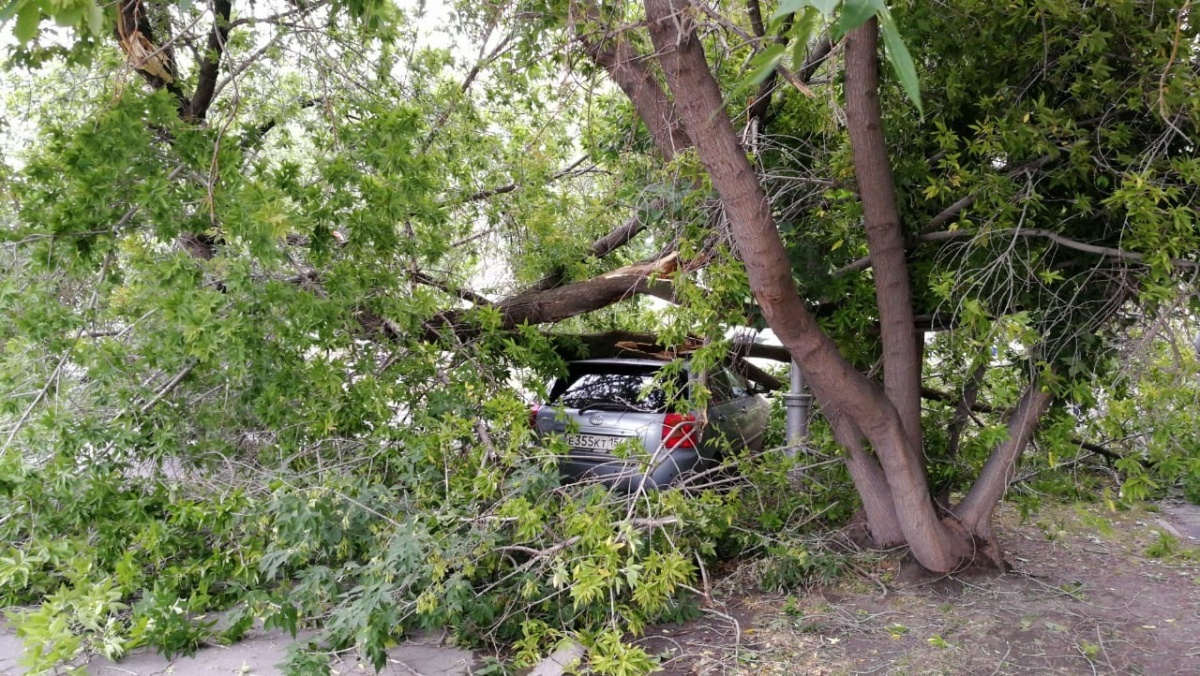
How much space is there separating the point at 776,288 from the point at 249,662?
12.2 feet

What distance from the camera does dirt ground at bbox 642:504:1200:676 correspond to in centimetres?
450

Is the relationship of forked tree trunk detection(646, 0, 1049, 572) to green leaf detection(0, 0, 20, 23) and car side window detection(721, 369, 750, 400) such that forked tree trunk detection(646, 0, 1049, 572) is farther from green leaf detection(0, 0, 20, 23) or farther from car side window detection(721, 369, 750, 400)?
green leaf detection(0, 0, 20, 23)

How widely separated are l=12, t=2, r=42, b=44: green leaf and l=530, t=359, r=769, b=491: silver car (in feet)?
13.8

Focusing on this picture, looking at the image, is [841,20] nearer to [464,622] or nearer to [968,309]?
[968,309]

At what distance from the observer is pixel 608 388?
7395 millimetres

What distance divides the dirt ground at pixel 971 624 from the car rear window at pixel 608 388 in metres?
1.76

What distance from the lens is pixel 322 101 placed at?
6238mm

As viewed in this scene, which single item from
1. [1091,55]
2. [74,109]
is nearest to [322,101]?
[74,109]

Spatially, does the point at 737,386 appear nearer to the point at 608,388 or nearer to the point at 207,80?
the point at 608,388

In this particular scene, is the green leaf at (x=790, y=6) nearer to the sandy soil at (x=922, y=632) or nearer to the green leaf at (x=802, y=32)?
the green leaf at (x=802, y=32)

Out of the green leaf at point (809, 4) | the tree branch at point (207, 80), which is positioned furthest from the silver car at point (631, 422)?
the green leaf at point (809, 4)

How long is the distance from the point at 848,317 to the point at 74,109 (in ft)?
21.3

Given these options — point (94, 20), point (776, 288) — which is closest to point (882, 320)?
point (776, 288)

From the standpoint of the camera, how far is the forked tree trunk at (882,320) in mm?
4398
